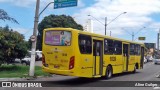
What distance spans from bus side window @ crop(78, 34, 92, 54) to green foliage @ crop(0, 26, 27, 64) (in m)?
9.67

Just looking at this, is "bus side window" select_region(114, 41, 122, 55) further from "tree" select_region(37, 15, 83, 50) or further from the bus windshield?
"tree" select_region(37, 15, 83, 50)

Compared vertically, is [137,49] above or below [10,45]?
below

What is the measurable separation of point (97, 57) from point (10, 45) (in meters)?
9.43

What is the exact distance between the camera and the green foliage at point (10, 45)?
2747cm

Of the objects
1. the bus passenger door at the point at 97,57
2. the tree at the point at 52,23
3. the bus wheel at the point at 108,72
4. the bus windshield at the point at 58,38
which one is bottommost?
the bus wheel at the point at 108,72

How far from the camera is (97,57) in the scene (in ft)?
68.7

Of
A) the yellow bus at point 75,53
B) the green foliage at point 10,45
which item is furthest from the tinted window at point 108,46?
the green foliage at point 10,45

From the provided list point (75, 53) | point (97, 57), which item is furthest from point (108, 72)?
point (75, 53)

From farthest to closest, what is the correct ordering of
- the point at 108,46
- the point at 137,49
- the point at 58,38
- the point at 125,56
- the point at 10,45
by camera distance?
the point at 137,49 < the point at 10,45 < the point at 125,56 < the point at 108,46 < the point at 58,38

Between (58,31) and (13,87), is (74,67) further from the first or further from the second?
(13,87)

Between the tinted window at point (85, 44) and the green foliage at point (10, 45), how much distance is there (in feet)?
31.7

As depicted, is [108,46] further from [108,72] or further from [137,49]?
[137,49]

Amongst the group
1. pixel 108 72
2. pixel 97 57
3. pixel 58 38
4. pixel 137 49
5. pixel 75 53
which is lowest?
pixel 108 72

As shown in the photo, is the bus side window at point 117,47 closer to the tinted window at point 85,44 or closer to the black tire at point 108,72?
the black tire at point 108,72
